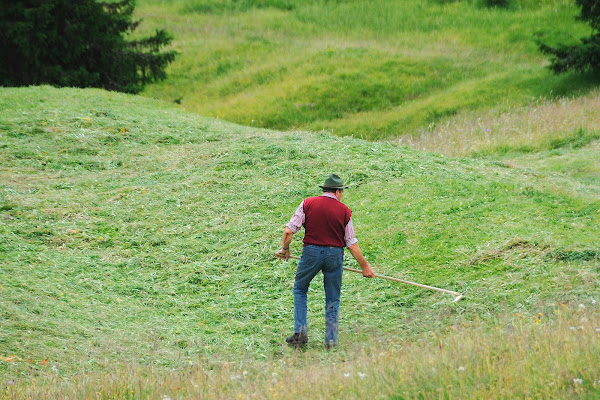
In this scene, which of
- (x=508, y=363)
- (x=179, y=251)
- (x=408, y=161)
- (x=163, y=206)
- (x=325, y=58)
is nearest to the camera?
(x=508, y=363)

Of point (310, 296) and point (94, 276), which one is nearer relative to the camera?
point (310, 296)

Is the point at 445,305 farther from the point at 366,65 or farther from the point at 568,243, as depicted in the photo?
the point at 366,65

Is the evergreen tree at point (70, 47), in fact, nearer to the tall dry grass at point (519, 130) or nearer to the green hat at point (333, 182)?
the tall dry grass at point (519, 130)

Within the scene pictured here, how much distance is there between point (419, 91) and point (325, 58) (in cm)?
468

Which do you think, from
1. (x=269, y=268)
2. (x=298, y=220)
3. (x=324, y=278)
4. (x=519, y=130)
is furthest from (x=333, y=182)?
(x=519, y=130)

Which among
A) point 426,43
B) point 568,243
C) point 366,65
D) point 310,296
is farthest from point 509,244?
point 426,43

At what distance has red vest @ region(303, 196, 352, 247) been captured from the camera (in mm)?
7152

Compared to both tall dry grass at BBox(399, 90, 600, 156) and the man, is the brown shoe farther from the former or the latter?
tall dry grass at BBox(399, 90, 600, 156)

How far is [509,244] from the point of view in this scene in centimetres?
934

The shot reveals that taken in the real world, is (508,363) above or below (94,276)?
above

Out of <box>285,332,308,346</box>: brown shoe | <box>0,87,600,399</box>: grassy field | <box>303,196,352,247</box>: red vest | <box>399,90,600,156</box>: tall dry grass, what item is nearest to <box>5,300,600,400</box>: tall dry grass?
<box>0,87,600,399</box>: grassy field

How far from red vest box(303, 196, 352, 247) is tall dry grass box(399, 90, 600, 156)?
9323 millimetres

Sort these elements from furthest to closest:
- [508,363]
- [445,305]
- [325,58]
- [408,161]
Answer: [325,58] → [408,161] → [445,305] → [508,363]

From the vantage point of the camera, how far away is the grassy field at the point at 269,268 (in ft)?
18.6
